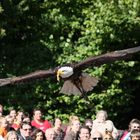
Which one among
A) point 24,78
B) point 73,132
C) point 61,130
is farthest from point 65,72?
point 73,132

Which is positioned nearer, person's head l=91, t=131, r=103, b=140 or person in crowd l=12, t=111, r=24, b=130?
person's head l=91, t=131, r=103, b=140

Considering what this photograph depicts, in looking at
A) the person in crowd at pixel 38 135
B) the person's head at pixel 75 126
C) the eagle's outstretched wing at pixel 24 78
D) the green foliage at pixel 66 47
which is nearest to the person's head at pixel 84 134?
the person in crowd at pixel 38 135

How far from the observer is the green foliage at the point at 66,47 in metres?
17.9

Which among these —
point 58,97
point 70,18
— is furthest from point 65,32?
point 58,97

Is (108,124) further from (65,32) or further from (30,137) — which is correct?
(65,32)

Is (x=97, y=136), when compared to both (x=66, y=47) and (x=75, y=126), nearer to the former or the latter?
(x=75, y=126)

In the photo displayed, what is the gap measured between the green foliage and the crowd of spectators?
16.5 feet

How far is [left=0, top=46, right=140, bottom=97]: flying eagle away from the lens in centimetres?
1291

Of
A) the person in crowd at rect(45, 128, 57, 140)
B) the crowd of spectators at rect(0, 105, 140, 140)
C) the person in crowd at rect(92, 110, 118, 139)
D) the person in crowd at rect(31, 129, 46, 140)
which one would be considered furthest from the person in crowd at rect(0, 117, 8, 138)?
the person in crowd at rect(92, 110, 118, 139)

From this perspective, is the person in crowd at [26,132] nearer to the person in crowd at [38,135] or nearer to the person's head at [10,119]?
the person in crowd at [38,135]

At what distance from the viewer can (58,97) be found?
61.6 feet

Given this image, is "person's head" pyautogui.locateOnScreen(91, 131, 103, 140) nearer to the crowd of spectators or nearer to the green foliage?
the crowd of spectators

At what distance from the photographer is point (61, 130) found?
489 inches

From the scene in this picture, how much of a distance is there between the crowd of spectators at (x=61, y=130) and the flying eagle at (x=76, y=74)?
84 cm
